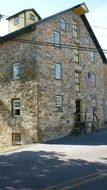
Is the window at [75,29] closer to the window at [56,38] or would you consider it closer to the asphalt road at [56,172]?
the window at [56,38]

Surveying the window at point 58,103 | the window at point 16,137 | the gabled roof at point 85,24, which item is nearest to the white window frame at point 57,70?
the window at point 58,103

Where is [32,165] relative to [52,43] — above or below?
below

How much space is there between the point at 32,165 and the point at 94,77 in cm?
1838

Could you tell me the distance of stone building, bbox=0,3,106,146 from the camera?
20422mm

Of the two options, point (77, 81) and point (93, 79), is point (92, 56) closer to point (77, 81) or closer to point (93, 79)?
point (93, 79)

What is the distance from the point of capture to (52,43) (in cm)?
2158

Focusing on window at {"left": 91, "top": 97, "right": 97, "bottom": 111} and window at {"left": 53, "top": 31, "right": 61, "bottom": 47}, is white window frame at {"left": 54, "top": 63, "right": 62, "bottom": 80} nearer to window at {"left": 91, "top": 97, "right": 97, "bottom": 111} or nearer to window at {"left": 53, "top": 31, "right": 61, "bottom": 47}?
window at {"left": 53, "top": 31, "right": 61, "bottom": 47}

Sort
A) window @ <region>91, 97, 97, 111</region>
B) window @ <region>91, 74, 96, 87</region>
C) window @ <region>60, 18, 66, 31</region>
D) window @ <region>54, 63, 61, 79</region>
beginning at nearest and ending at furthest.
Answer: window @ <region>54, 63, 61, 79</region>, window @ <region>60, 18, 66, 31</region>, window @ <region>91, 97, 97, 111</region>, window @ <region>91, 74, 96, 87</region>

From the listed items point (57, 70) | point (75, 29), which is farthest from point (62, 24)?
point (57, 70)

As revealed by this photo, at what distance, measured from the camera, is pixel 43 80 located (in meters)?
20.7

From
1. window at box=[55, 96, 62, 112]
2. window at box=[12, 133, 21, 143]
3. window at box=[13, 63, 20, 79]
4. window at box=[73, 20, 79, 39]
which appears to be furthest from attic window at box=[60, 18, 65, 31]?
window at box=[12, 133, 21, 143]

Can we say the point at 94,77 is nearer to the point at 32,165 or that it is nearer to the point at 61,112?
the point at 61,112

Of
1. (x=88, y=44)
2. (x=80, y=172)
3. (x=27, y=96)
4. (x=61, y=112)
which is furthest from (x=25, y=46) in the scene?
(x=80, y=172)

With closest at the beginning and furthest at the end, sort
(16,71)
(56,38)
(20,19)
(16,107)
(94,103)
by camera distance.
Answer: (16,107)
(16,71)
(56,38)
(94,103)
(20,19)
